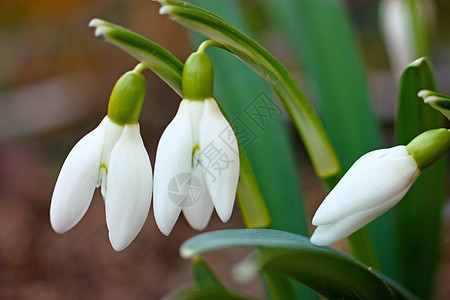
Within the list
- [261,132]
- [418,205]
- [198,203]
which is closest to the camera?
[198,203]

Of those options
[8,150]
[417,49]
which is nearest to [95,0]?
[8,150]

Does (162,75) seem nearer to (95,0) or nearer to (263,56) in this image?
(263,56)

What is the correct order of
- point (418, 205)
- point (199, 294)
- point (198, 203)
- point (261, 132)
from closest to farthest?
point (199, 294) < point (198, 203) < point (418, 205) < point (261, 132)

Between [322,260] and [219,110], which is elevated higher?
[219,110]

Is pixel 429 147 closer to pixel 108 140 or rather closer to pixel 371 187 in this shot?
pixel 371 187

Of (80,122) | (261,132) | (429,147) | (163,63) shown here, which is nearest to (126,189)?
(163,63)

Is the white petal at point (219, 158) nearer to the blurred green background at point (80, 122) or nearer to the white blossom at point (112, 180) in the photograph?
the white blossom at point (112, 180)
